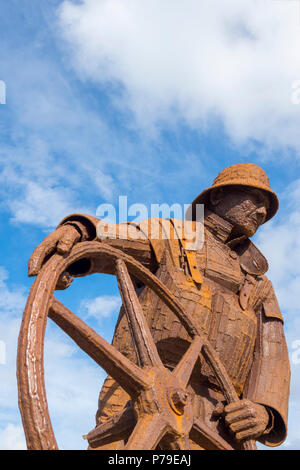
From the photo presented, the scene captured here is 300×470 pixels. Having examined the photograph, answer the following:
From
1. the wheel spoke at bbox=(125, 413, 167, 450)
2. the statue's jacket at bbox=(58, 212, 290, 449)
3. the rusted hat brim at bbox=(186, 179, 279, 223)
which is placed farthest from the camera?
the rusted hat brim at bbox=(186, 179, 279, 223)

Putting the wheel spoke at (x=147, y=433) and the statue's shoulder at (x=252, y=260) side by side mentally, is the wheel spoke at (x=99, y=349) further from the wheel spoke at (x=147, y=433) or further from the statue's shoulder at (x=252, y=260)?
the statue's shoulder at (x=252, y=260)

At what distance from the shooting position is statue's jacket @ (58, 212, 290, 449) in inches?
164

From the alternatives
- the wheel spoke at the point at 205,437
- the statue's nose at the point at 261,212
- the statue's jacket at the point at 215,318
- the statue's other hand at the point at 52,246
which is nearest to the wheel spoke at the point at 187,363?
the wheel spoke at the point at 205,437

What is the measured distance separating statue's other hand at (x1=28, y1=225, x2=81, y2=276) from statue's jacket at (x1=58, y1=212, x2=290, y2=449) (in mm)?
655

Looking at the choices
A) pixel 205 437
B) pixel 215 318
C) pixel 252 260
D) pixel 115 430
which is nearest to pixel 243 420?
pixel 205 437

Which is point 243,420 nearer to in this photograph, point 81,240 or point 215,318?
point 215,318

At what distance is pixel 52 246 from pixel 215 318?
6.14 ft

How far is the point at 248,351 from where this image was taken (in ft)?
15.1

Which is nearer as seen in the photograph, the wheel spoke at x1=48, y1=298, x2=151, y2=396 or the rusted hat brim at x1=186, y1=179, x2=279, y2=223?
the wheel spoke at x1=48, y1=298, x2=151, y2=396

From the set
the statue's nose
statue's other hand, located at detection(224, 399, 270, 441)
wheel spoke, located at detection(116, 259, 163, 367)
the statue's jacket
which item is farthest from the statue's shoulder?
wheel spoke, located at detection(116, 259, 163, 367)

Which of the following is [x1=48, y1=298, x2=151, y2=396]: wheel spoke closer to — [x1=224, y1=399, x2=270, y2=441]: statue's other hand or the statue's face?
[x1=224, y1=399, x2=270, y2=441]: statue's other hand

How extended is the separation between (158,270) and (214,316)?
62 centimetres
